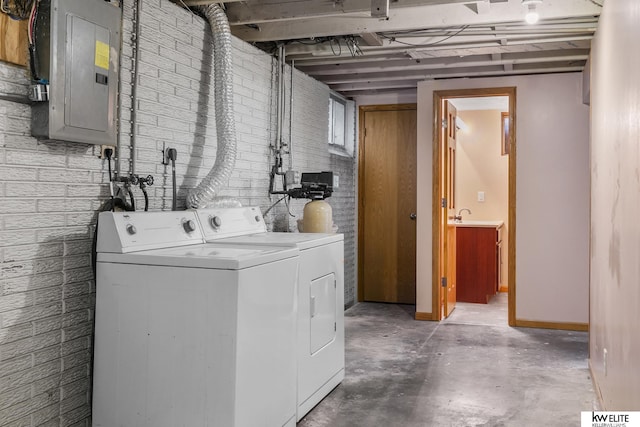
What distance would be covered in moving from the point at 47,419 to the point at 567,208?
4.51 meters

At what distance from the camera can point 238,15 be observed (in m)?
3.61

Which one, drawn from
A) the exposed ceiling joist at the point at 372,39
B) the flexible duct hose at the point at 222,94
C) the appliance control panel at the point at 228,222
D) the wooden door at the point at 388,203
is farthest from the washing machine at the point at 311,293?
the wooden door at the point at 388,203

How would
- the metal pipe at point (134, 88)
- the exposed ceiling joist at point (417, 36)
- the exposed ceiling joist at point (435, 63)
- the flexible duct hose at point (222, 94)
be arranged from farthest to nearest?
the exposed ceiling joist at point (435, 63)
the exposed ceiling joist at point (417, 36)
the flexible duct hose at point (222, 94)
the metal pipe at point (134, 88)

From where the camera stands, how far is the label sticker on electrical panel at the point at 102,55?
2.47m

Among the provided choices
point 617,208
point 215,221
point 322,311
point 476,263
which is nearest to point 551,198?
point 476,263

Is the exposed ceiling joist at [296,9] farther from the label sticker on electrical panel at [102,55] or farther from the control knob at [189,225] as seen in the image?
the control knob at [189,225]

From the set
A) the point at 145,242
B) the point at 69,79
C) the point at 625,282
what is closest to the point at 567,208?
the point at 625,282

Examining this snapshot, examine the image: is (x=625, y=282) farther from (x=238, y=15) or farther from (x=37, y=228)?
(x=238, y=15)

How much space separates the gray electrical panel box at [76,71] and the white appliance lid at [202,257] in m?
0.54

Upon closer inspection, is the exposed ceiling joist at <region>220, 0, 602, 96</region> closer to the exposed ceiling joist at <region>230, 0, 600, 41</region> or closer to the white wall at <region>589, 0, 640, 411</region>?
the exposed ceiling joist at <region>230, 0, 600, 41</region>

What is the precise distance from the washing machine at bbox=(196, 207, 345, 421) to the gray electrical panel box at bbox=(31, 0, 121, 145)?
0.79m

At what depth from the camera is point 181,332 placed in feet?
7.61

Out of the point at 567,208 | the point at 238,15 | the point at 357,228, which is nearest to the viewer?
the point at 238,15

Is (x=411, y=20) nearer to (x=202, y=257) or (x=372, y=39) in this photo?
(x=372, y=39)
